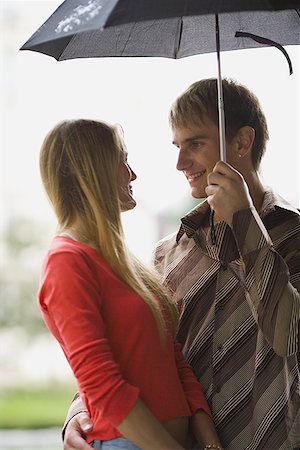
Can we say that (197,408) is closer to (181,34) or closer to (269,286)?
(269,286)

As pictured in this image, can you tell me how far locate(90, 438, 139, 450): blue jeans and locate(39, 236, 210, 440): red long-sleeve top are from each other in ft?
0.04

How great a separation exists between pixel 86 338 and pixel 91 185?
1.06 ft

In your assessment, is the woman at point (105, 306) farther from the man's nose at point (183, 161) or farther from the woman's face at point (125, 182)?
the man's nose at point (183, 161)

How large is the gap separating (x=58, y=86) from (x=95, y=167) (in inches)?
233

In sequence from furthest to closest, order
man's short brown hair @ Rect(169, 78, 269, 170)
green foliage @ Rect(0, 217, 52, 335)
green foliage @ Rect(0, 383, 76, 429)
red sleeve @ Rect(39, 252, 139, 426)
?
1. green foliage @ Rect(0, 383, 76, 429)
2. green foliage @ Rect(0, 217, 52, 335)
3. man's short brown hair @ Rect(169, 78, 269, 170)
4. red sleeve @ Rect(39, 252, 139, 426)

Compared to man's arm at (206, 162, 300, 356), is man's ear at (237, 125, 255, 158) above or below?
above

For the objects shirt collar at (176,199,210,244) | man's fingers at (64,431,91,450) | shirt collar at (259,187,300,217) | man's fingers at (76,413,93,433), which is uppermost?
shirt collar at (259,187,300,217)

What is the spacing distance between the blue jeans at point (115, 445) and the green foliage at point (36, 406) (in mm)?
6638

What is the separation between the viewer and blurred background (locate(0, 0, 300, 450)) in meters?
7.02

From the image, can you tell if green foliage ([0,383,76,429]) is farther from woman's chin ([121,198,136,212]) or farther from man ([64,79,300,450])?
woman's chin ([121,198,136,212])

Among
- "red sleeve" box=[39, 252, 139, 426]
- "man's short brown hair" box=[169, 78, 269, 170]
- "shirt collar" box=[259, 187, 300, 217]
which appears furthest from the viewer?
"man's short brown hair" box=[169, 78, 269, 170]

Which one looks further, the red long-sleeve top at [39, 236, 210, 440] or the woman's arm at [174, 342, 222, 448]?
the woman's arm at [174, 342, 222, 448]

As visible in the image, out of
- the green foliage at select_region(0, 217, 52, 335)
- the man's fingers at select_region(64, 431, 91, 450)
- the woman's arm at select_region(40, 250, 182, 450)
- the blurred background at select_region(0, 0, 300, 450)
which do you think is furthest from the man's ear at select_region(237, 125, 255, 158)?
the green foliage at select_region(0, 217, 52, 335)

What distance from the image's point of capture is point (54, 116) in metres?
7.67
